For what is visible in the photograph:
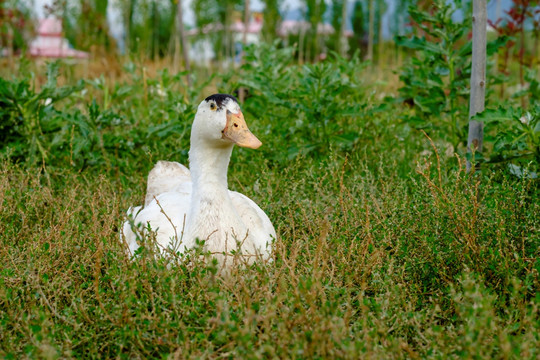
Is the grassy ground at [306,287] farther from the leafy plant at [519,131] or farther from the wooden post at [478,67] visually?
the wooden post at [478,67]

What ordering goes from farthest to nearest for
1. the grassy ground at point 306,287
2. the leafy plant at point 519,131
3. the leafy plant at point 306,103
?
the leafy plant at point 306,103, the leafy plant at point 519,131, the grassy ground at point 306,287

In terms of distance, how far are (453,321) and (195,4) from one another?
52.7 feet

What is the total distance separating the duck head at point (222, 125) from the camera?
9.02 feet

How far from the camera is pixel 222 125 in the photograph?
2777 millimetres

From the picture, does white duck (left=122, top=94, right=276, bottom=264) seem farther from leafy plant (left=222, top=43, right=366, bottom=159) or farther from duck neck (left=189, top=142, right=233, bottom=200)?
leafy plant (left=222, top=43, right=366, bottom=159)

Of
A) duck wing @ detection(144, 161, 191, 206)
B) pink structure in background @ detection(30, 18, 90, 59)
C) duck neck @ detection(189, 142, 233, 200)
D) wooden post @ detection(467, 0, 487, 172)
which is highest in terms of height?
pink structure in background @ detection(30, 18, 90, 59)

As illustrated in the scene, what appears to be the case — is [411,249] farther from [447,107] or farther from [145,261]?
[447,107]

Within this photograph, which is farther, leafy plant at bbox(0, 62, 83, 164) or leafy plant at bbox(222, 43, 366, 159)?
leafy plant at bbox(222, 43, 366, 159)

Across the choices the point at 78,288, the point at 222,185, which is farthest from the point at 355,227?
the point at 78,288

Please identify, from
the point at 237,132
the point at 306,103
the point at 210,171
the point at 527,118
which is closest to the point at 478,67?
the point at 527,118

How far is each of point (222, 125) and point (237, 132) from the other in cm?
9

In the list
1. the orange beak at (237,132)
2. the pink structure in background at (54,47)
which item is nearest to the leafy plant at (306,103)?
the orange beak at (237,132)

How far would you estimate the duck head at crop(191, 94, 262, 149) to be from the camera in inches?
108

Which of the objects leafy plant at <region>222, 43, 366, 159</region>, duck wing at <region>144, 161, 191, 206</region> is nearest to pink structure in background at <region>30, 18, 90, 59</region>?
leafy plant at <region>222, 43, 366, 159</region>
